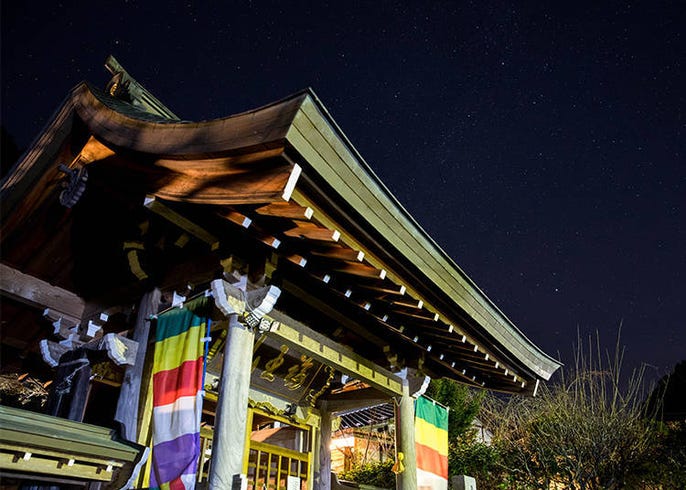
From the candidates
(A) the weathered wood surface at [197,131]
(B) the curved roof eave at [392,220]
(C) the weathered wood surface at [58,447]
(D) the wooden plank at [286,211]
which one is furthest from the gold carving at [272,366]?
(A) the weathered wood surface at [197,131]

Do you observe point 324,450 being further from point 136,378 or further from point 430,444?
point 136,378

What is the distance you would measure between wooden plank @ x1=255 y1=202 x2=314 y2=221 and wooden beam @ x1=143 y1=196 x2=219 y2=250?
A: 1.27 m

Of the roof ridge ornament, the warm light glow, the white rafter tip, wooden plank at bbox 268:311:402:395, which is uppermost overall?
the roof ridge ornament

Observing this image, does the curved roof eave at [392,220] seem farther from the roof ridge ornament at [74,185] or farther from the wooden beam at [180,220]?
the roof ridge ornament at [74,185]

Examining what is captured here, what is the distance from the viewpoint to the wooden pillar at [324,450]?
9.13m

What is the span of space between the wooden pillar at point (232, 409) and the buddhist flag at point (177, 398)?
29 cm

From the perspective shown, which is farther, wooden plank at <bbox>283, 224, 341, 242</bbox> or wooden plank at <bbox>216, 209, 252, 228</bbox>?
wooden plank at <bbox>216, 209, 252, 228</bbox>

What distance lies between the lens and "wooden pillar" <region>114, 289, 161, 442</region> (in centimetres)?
500

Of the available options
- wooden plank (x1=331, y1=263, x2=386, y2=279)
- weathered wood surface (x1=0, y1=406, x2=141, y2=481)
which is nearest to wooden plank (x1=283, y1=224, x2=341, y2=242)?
wooden plank (x1=331, y1=263, x2=386, y2=279)

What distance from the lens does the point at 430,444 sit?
782cm

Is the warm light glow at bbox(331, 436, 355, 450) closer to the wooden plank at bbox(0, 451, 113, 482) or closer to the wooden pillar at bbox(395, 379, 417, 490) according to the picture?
the wooden pillar at bbox(395, 379, 417, 490)

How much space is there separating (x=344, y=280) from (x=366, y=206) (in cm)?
133

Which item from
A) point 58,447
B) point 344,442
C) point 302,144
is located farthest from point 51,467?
point 344,442

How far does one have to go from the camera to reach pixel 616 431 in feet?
45.0
